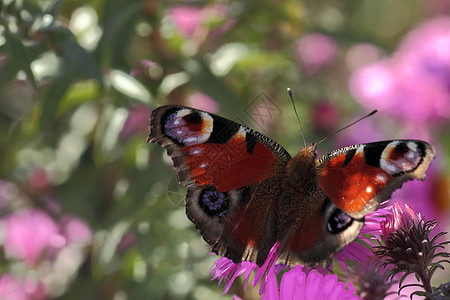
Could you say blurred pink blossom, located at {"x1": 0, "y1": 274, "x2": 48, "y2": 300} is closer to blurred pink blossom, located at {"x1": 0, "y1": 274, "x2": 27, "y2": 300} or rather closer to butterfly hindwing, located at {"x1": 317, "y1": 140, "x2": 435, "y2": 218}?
blurred pink blossom, located at {"x1": 0, "y1": 274, "x2": 27, "y2": 300}

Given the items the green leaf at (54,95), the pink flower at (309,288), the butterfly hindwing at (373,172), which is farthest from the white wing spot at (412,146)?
the green leaf at (54,95)

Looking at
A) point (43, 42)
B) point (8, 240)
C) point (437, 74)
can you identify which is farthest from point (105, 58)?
point (437, 74)

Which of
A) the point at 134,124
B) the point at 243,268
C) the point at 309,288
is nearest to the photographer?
the point at 309,288

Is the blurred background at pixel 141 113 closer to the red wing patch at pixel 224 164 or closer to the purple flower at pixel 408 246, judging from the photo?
the red wing patch at pixel 224 164

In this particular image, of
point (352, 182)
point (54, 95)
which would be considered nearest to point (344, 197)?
point (352, 182)

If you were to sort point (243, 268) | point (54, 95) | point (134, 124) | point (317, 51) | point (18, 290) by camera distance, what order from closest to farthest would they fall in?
point (243, 268)
point (54, 95)
point (18, 290)
point (134, 124)
point (317, 51)

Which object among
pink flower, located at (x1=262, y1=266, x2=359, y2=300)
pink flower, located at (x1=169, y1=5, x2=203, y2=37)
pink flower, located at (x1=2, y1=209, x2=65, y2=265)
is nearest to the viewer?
pink flower, located at (x1=262, y1=266, x2=359, y2=300)

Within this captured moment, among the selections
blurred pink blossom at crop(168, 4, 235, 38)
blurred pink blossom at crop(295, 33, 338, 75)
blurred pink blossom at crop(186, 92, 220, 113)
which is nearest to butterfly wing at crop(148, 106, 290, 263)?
blurred pink blossom at crop(168, 4, 235, 38)

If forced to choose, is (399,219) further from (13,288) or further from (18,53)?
(13,288)
